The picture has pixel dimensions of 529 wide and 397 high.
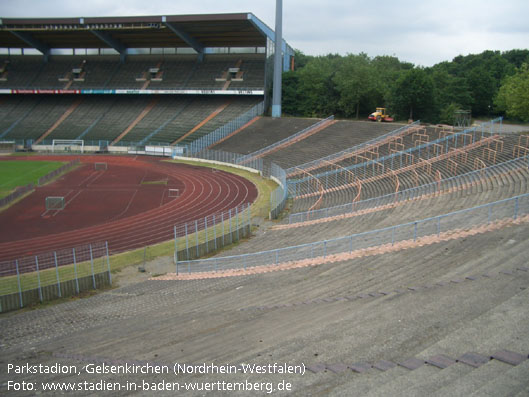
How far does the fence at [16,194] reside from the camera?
101 feet

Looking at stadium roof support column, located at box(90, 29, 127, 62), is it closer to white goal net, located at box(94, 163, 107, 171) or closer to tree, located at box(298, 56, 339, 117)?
white goal net, located at box(94, 163, 107, 171)

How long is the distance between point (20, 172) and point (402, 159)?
34.6 m

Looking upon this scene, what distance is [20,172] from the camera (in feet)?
142

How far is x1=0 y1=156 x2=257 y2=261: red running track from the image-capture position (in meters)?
23.7

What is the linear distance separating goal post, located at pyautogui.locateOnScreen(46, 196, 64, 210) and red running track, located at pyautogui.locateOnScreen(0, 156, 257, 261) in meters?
0.45

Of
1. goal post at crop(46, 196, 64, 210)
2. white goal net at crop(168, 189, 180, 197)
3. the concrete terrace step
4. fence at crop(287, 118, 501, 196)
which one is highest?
fence at crop(287, 118, 501, 196)

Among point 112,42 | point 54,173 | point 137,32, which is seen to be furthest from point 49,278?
point 112,42

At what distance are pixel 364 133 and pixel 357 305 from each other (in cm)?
3625

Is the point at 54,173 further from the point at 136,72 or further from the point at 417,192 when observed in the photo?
the point at 417,192

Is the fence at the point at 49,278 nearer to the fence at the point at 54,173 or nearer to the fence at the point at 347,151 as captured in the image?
the fence at the point at 54,173

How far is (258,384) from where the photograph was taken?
7449 mm

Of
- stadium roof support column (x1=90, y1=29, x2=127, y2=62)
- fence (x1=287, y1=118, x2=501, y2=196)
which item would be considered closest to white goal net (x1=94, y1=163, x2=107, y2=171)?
fence (x1=287, y1=118, x2=501, y2=196)

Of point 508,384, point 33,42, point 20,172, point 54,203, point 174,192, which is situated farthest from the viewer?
point 33,42

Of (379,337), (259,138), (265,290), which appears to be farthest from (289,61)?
(379,337)
